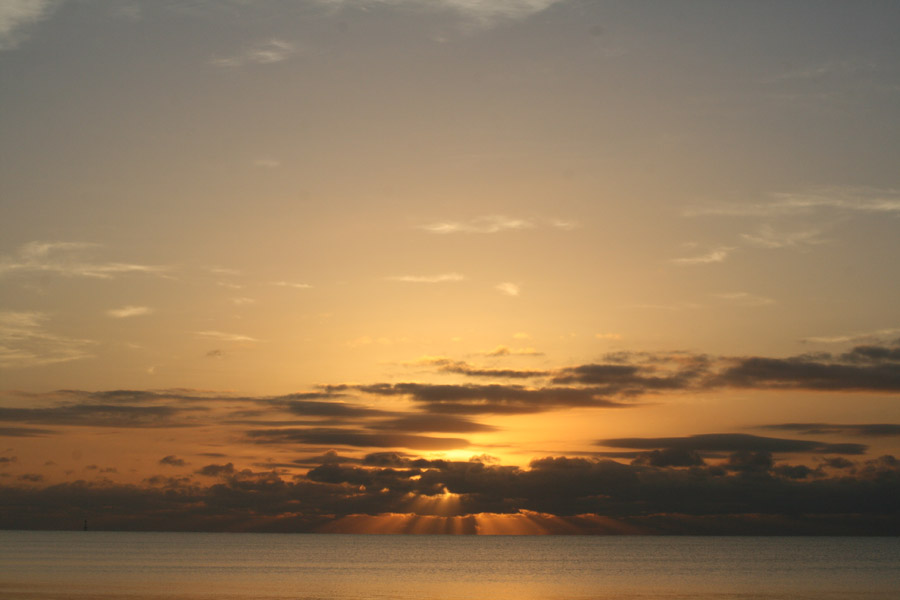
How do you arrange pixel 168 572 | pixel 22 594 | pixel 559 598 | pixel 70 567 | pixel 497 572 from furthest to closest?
1. pixel 497 572
2. pixel 70 567
3. pixel 168 572
4. pixel 559 598
5. pixel 22 594

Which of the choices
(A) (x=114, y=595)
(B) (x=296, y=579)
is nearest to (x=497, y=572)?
(B) (x=296, y=579)

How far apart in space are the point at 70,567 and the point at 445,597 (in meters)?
92.2

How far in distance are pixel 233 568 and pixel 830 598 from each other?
373 feet

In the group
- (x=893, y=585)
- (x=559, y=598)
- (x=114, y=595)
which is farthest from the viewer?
(x=893, y=585)

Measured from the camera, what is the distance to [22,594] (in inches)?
3991

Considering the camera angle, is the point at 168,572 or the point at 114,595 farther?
→ the point at 168,572

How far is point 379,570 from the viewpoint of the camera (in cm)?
18412

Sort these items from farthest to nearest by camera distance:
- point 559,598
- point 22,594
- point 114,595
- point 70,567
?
1. point 70,567
2. point 559,598
3. point 114,595
4. point 22,594

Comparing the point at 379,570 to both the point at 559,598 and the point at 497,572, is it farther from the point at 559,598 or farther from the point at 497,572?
the point at 559,598

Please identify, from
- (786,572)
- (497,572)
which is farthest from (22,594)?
(786,572)

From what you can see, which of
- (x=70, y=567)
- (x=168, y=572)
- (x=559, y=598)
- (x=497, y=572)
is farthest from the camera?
(x=497, y=572)

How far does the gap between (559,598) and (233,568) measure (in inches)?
3397

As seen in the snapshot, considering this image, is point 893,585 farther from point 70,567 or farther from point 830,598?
point 70,567

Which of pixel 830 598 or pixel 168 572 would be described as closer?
pixel 830 598
